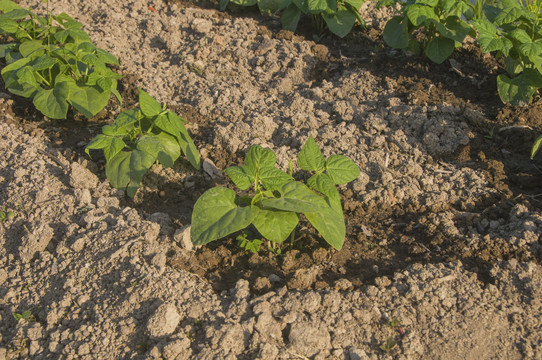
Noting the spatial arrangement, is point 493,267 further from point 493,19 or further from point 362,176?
point 493,19

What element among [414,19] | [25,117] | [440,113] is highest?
[414,19]

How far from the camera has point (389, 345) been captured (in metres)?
2.45

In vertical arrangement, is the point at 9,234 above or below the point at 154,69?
below

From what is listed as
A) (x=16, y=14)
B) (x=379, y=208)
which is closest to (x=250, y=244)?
(x=379, y=208)

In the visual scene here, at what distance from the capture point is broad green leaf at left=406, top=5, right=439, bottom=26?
4012mm

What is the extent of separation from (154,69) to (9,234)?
6.62 ft

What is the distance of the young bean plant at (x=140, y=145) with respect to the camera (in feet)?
10.7

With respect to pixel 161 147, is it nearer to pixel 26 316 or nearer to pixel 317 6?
pixel 26 316

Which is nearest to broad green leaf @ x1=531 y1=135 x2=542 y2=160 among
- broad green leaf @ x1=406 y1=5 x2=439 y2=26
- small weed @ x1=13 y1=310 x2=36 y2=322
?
broad green leaf @ x1=406 y1=5 x2=439 y2=26

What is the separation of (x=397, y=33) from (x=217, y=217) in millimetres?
2588

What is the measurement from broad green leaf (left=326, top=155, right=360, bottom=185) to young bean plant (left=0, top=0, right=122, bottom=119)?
5.70 feet

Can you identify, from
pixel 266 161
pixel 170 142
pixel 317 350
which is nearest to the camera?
pixel 317 350

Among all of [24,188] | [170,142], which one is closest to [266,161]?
[170,142]

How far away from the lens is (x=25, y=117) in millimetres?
4188
